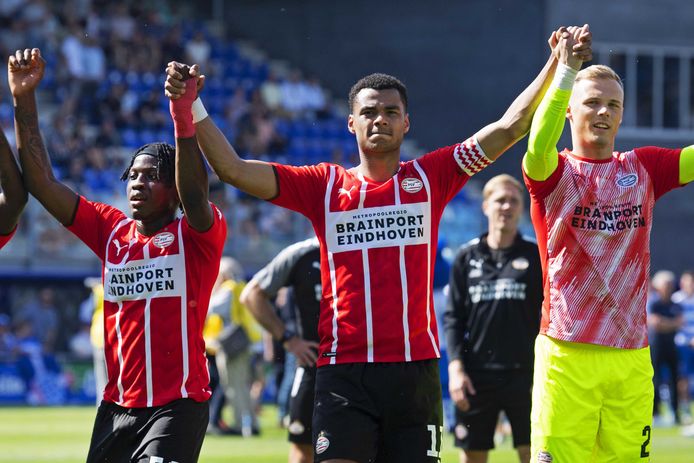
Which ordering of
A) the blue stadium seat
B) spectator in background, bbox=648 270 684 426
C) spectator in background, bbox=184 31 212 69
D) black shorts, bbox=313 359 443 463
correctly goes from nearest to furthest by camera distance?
black shorts, bbox=313 359 443 463 → spectator in background, bbox=648 270 684 426 → the blue stadium seat → spectator in background, bbox=184 31 212 69

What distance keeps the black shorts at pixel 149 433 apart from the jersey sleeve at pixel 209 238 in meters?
0.76

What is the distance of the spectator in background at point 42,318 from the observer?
22.8m

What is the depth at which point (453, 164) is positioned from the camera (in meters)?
6.38

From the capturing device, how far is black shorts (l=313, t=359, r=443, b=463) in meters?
6.09

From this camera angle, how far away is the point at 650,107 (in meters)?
31.9

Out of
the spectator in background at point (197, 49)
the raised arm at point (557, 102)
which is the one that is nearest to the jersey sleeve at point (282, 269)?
the raised arm at point (557, 102)

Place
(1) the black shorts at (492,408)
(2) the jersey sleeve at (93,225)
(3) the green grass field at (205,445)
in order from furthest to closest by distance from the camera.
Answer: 1. (3) the green grass field at (205,445)
2. (1) the black shorts at (492,408)
3. (2) the jersey sleeve at (93,225)

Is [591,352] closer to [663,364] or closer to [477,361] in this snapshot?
[477,361]

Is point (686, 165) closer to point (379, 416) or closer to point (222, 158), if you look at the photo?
point (379, 416)

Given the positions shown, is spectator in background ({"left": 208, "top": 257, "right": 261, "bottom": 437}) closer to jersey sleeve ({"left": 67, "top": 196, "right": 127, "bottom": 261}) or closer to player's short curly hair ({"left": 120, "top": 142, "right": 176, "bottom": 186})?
jersey sleeve ({"left": 67, "top": 196, "right": 127, "bottom": 261})

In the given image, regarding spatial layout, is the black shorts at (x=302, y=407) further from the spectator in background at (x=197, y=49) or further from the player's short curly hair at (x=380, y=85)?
the spectator in background at (x=197, y=49)

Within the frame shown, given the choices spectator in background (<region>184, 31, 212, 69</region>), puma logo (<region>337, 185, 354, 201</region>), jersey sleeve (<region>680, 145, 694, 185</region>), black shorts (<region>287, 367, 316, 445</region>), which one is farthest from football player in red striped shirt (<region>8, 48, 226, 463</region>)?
spectator in background (<region>184, 31, 212, 69</region>)

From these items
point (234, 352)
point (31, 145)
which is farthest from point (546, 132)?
point (234, 352)

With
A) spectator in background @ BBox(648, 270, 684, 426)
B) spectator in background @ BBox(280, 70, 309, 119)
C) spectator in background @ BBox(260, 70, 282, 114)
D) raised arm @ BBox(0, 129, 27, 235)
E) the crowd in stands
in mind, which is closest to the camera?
raised arm @ BBox(0, 129, 27, 235)
